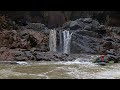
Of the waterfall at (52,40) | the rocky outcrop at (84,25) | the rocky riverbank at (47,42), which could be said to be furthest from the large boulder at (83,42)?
the waterfall at (52,40)

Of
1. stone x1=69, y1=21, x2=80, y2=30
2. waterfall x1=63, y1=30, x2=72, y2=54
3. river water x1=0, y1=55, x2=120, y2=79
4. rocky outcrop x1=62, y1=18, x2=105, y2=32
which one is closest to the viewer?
river water x1=0, y1=55, x2=120, y2=79

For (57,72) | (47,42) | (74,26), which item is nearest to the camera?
(57,72)

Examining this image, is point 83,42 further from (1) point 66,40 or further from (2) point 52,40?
(2) point 52,40

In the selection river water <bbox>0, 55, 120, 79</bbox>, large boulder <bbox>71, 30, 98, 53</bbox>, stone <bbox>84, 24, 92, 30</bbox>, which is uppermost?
stone <bbox>84, 24, 92, 30</bbox>

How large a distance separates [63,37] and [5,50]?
19.7 feet

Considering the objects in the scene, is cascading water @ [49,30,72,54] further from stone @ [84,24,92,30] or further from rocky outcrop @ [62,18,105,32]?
stone @ [84,24,92,30]

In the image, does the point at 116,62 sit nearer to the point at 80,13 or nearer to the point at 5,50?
the point at 5,50

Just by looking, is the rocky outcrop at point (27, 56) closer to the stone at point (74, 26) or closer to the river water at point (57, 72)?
the river water at point (57, 72)

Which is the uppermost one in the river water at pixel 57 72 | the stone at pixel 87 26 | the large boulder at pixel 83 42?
the stone at pixel 87 26

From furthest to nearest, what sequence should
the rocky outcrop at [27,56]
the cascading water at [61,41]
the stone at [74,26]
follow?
the stone at [74,26], the cascading water at [61,41], the rocky outcrop at [27,56]

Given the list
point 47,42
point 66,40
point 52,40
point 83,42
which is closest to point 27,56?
point 47,42

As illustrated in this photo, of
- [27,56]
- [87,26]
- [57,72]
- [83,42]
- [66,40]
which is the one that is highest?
[87,26]

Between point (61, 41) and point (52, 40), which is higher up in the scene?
point (52, 40)

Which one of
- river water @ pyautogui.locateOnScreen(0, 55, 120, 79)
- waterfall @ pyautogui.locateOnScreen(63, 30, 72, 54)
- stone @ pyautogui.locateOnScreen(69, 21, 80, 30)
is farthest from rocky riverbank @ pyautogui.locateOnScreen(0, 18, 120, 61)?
river water @ pyautogui.locateOnScreen(0, 55, 120, 79)
